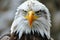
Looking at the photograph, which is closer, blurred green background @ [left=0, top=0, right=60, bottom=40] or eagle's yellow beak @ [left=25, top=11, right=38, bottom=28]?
eagle's yellow beak @ [left=25, top=11, right=38, bottom=28]

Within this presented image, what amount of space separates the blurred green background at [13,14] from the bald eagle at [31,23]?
1140 millimetres

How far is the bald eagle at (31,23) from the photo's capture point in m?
3.64

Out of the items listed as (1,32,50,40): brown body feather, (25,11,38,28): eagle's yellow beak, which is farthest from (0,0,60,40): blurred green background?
(25,11,38,28): eagle's yellow beak

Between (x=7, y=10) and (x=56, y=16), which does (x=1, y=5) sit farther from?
(x=56, y=16)

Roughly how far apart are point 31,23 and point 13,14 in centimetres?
134

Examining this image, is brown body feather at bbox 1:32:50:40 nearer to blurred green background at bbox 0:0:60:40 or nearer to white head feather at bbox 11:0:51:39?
white head feather at bbox 11:0:51:39

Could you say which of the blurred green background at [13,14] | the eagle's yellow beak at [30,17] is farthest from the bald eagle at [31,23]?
the blurred green background at [13,14]

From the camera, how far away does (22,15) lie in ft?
12.0

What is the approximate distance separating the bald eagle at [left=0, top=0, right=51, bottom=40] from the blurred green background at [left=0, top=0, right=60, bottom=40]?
114 cm

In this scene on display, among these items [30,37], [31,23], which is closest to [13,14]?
[30,37]

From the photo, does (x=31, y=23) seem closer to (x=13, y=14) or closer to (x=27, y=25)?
(x=27, y=25)

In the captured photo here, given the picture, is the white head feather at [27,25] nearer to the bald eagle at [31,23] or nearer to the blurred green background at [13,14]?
the bald eagle at [31,23]

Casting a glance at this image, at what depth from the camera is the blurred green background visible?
16.2 ft

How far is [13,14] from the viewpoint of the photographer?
16.2ft
